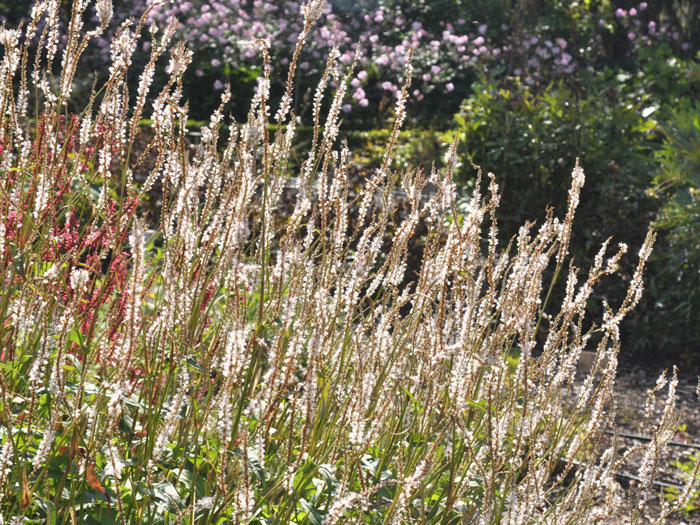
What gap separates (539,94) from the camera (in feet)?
22.8

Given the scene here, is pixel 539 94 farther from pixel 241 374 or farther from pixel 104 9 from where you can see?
pixel 241 374

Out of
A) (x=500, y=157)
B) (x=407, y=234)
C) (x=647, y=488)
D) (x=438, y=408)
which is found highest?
(x=500, y=157)

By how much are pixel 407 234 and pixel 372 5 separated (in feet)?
41.9

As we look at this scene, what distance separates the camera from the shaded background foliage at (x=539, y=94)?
561cm

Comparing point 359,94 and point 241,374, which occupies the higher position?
point 359,94

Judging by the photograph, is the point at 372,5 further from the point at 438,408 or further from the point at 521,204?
the point at 438,408

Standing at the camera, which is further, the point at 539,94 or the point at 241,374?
the point at 539,94

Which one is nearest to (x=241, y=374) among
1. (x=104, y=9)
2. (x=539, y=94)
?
(x=104, y=9)

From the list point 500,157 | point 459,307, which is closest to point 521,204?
point 500,157

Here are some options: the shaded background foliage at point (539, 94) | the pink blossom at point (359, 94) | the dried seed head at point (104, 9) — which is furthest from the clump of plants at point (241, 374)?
the pink blossom at point (359, 94)

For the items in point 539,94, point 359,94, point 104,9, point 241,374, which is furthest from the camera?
point 359,94

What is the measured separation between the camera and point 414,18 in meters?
13.6

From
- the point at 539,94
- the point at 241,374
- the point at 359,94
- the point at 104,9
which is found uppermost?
the point at 359,94

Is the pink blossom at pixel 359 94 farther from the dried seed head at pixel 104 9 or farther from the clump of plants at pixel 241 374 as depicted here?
the dried seed head at pixel 104 9
